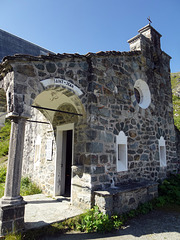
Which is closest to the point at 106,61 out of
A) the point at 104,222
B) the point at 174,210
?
the point at 104,222

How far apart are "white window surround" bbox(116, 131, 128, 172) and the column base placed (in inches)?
110

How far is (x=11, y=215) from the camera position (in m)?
3.04

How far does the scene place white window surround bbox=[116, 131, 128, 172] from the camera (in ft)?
16.6

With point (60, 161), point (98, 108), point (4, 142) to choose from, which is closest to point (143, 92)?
point (98, 108)

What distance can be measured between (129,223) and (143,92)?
4.62 metres

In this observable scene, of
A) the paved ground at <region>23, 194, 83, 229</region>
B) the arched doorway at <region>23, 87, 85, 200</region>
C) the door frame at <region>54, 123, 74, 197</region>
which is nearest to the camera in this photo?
the paved ground at <region>23, 194, 83, 229</region>

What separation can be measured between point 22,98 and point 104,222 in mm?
3124

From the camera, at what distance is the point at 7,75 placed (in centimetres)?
364

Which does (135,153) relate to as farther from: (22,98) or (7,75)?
(7,75)

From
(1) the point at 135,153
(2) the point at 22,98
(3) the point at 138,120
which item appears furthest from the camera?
(3) the point at 138,120

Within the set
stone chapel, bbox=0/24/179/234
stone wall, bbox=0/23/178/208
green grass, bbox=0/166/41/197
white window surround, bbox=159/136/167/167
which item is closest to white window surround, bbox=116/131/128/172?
stone chapel, bbox=0/24/179/234

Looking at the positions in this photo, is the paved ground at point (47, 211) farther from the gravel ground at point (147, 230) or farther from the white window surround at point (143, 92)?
the white window surround at point (143, 92)

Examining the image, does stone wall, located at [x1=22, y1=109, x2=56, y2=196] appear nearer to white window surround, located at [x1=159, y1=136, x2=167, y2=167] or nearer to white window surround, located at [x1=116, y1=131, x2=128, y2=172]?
white window surround, located at [x1=116, y1=131, x2=128, y2=172]

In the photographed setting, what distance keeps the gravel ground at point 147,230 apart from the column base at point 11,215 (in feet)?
1.98
